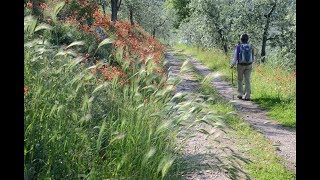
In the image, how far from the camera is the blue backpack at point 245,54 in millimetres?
11016

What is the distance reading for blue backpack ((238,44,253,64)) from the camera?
1102 centimetres

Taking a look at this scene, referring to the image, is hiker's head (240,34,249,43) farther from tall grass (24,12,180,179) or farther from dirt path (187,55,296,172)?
tall grass (24,12,180,179)

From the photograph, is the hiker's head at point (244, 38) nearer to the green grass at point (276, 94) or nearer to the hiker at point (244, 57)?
the hiker at point (244, 57)

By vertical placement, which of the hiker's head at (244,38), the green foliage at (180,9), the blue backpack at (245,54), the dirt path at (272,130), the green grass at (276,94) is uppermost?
the green foliage at (180,9)

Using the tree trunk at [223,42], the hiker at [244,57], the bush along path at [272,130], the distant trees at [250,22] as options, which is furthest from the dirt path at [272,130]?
the tree trunk at [223,42]

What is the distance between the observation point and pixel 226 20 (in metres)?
22.3

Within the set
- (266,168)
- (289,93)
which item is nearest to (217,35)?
(289,93)

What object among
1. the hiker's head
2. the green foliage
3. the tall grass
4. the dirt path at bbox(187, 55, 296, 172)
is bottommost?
the dirt path at bbox(187, 55, 296, 172)

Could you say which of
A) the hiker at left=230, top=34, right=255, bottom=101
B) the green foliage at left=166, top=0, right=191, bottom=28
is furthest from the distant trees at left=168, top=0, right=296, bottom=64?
the green foliage at left=166, top=0, right=191, bottom=28

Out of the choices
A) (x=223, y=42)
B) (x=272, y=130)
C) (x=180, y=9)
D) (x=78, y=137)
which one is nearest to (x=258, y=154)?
(x=272, y=130)

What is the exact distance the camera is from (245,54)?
11148 mm

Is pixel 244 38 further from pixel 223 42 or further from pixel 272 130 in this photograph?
pixel 223 42
